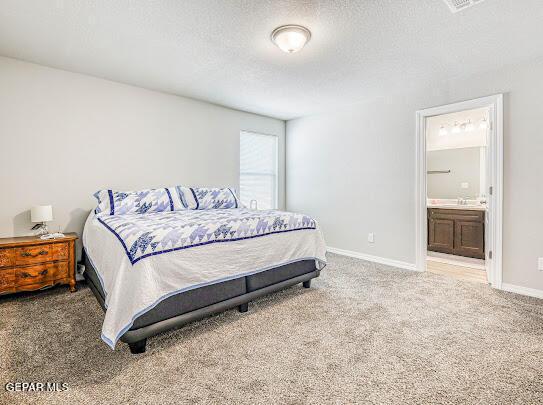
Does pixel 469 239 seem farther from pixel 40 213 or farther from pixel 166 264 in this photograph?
pixel 40 213

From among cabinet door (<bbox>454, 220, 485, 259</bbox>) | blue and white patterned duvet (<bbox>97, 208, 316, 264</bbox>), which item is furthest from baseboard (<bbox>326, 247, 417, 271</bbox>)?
blue and white patterned duvet (<bbox>97, 208, 316, 264</bbox>)

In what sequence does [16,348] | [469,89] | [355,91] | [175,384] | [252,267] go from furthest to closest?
[355,91], [469,89], [252,267], [16,348], [175,384]

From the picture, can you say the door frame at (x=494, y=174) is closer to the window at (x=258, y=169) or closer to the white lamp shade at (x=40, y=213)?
the window at (x=258, y=169)

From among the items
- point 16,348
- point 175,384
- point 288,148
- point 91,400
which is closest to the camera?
point 91,400

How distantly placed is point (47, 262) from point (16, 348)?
1.11m

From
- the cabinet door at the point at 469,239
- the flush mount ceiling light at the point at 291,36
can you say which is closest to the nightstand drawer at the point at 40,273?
the flush mount ceiling light at the point at 291,36

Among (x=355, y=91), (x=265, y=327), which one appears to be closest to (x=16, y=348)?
(x=265, y=327)

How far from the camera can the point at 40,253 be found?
9.03ft

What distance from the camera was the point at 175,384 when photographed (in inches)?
61.2

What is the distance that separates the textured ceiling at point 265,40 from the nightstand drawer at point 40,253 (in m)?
1.91

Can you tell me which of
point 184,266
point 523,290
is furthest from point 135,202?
point 523,290

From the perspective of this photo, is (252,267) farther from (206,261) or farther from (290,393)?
(290,393)

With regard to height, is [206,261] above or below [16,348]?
above

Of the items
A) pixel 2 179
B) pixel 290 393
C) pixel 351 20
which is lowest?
pixel 290 393
